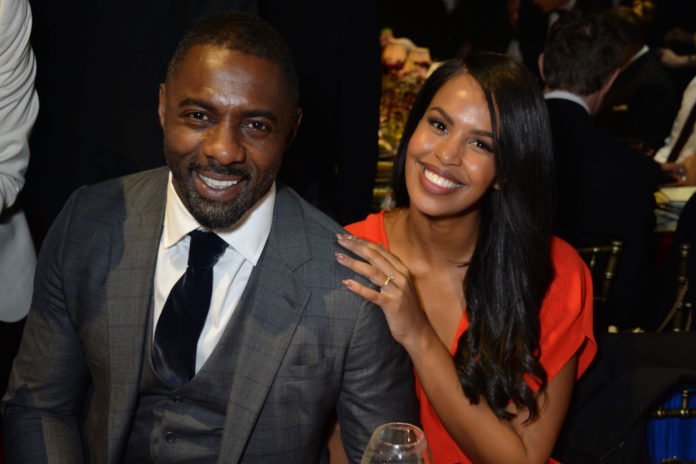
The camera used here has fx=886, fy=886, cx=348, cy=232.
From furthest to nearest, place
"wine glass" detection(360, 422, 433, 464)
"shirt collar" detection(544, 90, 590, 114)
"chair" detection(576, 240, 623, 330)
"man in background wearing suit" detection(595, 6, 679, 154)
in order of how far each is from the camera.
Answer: "man in background wearing suit" detection(595, 6, 679, 154) → "shirt collar" detection(544, 90, 590, 114) → "chair" detection(576, 240, 623, 330) → "wine glass" detection(360, 422, 433, 464)

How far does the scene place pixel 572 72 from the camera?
3.34 meters

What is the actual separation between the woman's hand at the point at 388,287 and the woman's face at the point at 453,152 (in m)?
0.37

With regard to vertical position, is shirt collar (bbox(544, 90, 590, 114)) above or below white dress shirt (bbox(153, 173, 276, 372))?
above

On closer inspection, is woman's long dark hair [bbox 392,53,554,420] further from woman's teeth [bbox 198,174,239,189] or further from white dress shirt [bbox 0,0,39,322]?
white dress shirt [bbox 0,0,39,322]

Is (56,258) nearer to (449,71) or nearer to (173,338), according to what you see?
(173,338)

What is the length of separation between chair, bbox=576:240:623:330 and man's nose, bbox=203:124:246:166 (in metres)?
1.37

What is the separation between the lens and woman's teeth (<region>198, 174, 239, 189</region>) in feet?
5.27

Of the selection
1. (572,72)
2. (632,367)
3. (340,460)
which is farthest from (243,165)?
(572,72)

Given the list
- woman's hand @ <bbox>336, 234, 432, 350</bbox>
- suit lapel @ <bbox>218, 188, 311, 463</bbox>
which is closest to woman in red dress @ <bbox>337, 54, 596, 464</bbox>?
woman's hand @ <bbox>336, 234, 432, 350</bbox>

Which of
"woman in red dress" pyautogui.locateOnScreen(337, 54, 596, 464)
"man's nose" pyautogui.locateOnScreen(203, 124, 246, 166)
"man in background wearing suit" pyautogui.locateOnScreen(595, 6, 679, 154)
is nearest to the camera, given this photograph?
"man's nose" pyautogui.locateOnScreen(203, 124, 246, 166)

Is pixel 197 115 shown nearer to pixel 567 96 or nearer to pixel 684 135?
pixel 567 96

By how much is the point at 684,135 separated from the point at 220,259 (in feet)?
12.0

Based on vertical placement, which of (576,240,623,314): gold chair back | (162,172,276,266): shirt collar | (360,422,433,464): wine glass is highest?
(162,172,276,266): shirt collar

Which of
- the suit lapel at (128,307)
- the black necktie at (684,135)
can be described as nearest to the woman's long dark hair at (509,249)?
the suit lapel at (128,307)
